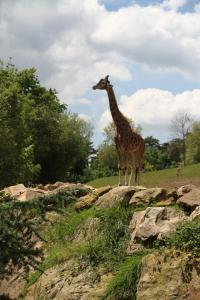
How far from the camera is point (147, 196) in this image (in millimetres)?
13477

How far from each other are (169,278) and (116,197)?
389 centimetres

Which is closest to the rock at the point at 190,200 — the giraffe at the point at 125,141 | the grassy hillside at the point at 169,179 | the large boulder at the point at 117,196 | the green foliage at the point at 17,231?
the large boulder at the point at 117,196

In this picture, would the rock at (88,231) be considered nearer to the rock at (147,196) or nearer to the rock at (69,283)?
the rock at (147,196)

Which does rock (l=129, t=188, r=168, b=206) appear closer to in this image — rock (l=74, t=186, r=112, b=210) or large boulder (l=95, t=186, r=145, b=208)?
large boulder (l=95, t=186, r=145, b=208)

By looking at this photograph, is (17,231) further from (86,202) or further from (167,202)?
(86,202)

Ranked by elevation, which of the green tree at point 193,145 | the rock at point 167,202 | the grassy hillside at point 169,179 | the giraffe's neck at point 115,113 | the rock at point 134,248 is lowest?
the rock at point 134,248

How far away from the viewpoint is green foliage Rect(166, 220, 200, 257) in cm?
1022

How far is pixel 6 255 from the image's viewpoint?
700 cm

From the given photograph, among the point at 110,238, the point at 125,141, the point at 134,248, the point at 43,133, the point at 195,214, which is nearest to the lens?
the point at 134,248

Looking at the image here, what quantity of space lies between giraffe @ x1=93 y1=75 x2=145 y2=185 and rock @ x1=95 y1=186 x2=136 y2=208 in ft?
7.48

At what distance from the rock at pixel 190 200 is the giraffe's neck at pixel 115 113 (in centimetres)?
394

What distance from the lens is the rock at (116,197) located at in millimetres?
13523

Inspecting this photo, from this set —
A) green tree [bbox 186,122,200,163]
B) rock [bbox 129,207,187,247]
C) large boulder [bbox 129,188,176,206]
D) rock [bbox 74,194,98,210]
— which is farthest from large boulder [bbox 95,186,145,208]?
green tree [bbox 186,122,200,163]

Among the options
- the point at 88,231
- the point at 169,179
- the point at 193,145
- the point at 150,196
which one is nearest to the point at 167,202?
the point at 150,196
